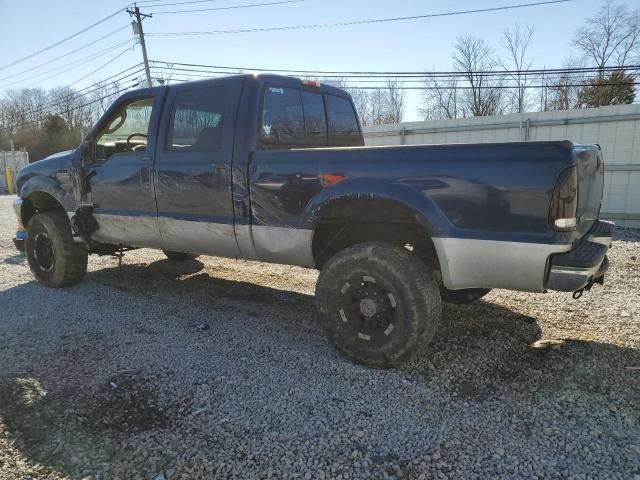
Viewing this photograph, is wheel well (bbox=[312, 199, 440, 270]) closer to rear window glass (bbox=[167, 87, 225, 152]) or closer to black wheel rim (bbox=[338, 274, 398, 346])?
black wheel rim (bbox=[338, 274, 398, 346])

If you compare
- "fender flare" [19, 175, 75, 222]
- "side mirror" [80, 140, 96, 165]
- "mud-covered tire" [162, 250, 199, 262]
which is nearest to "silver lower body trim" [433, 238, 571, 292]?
"side mirror" [80, 140, 96, 165]

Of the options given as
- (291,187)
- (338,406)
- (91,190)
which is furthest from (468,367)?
(91,190)

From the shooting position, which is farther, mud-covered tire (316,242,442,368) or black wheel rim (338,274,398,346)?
black wheel rim (338,274,398,346)

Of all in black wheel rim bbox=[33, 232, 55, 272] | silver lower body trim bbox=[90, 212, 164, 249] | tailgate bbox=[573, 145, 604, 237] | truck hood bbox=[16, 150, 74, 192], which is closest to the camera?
tailgate bbox=[573, 145, 604, 237]

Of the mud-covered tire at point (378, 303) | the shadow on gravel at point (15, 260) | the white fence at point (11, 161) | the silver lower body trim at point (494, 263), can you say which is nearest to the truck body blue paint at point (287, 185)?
the silver lower body trim at point (494, 263)

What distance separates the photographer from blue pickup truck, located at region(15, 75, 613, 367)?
2.82m

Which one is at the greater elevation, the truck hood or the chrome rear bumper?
the truck hood

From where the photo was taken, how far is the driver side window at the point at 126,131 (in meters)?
4.88

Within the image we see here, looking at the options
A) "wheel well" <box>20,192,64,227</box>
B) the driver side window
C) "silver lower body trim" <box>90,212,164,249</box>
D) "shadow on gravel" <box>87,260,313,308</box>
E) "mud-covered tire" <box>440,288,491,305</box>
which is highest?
the driver side window

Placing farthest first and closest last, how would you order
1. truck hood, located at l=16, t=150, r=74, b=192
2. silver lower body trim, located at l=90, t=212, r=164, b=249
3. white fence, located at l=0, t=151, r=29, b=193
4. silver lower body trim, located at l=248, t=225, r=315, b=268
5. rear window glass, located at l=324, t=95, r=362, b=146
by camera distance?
white fence, located at l=0, t=151, r=29, b=193, truck hood, located at l=16, t=150, r=74, b=192, rear window glass, located at l=324, t=95, r=362, b=146, silver lower body trim, located at l=90, t=212, r=164, b=249, silver lower body trim, located at l=248, t=225, r=315, b=268

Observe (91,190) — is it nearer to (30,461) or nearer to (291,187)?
(291,187)

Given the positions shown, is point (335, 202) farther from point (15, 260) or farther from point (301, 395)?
point (15, 260)

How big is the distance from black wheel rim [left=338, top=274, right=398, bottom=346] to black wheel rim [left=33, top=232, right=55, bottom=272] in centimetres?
400

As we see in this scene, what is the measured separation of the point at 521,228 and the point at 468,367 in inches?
47.1
